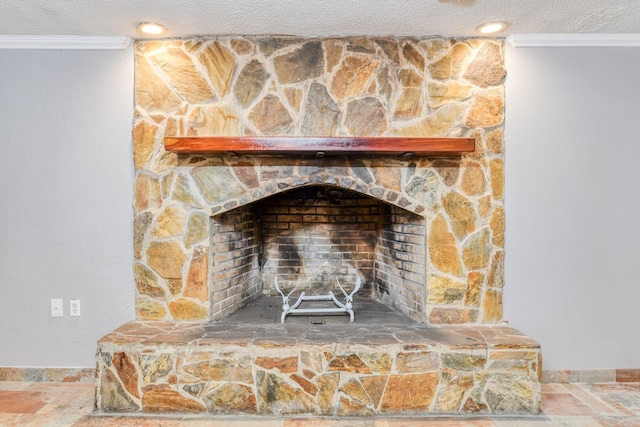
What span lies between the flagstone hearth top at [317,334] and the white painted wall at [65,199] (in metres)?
0.35

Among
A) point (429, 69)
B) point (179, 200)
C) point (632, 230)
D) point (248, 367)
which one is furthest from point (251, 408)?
point (632, 230)

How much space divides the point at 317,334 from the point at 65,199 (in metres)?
1.78

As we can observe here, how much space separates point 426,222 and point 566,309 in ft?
3.42

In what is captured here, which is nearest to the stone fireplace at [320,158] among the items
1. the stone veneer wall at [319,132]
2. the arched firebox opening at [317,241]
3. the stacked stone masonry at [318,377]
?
the stone veneer wall at [319,132]

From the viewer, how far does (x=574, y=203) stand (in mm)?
2385

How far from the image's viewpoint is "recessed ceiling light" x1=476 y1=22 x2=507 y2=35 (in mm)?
2162

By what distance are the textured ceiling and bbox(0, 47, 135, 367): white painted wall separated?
11.3 inches

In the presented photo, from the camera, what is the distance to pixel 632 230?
94.1 inches

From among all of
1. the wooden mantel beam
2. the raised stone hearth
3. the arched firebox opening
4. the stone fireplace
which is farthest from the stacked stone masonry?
the wooden mantel beam

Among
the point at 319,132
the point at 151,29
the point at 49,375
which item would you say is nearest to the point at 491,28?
the point at 319,132

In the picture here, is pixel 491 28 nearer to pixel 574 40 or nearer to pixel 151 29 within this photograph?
pixel 574 40

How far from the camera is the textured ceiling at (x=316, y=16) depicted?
1.95 m

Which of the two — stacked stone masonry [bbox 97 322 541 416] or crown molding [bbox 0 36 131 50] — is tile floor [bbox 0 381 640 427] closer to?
stacked stone masonry [bbox 97 322 541 416]

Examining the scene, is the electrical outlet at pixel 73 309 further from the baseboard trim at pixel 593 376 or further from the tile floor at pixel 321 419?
the baseboard trim at pixel 593 376
